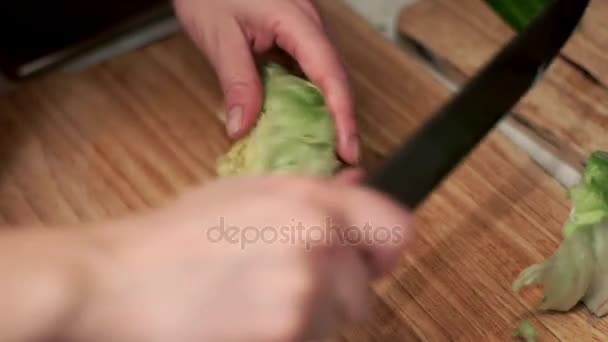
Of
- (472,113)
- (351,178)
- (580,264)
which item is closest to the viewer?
(351,178)

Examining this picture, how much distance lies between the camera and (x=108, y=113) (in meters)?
1.18

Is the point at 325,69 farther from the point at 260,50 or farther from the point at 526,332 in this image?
the point at 526,332

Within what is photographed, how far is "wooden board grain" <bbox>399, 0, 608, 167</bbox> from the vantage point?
3.58ft

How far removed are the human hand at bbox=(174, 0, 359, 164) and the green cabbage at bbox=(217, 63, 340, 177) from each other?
0.02 meters

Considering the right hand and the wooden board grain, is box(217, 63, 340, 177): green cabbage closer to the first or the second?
the wooden board grain

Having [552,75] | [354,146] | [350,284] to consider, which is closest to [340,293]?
[350,284]

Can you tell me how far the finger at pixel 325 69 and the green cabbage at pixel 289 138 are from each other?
0.10ft

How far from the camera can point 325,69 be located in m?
0.99

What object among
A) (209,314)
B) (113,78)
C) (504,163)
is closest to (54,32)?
(113,78)

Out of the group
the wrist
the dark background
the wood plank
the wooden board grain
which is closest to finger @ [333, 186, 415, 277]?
the wrist

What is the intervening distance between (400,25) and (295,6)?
0.97 feet

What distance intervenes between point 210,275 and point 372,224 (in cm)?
13

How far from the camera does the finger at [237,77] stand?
0.99 meters

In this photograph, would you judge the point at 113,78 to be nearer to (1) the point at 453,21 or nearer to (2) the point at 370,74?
(2) the point at 370,74
